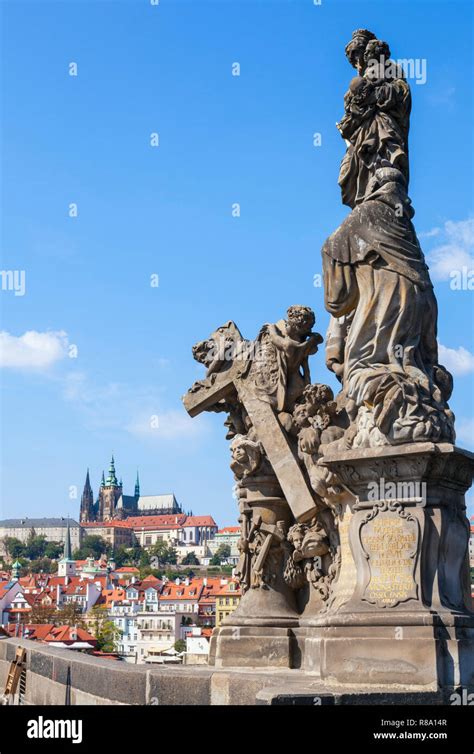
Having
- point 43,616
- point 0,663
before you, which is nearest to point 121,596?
point 43,616

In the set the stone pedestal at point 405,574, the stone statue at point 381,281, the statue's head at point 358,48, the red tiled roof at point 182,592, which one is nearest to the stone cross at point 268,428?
the stone statue at point 381,281

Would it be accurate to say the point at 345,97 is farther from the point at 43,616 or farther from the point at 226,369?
the point at 43,616

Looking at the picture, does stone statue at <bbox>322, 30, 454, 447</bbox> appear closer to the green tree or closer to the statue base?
the statue base

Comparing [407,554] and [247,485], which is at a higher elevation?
[247,485]

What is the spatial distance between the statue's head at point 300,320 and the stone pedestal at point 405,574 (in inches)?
104

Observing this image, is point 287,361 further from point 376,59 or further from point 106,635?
point 106,635

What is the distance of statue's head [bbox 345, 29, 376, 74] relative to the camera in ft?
28.1

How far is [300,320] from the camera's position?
980cm

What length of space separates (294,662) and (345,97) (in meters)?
4.64

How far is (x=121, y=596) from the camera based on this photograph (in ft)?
473

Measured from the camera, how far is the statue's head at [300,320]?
980cm

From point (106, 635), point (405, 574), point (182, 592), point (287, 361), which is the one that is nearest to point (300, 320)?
point (287, 361)

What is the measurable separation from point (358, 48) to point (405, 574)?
4.18 metres
